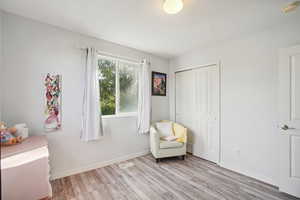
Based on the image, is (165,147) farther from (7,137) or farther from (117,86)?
(7,137)

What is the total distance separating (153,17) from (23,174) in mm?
2329

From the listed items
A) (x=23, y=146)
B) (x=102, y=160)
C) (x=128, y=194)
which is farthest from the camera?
(x=102, y=160)

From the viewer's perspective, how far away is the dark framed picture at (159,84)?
371cm

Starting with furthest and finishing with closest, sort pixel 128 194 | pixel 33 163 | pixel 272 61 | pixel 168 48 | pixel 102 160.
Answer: pixel 168 48
pixel 102 160
pixel 272 61
pixel 128 194
pixel 33 163

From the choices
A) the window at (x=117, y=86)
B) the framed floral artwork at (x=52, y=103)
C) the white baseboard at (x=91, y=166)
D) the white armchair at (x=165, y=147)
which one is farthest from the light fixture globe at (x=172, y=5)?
the white baseboard at (x=91, y=166)

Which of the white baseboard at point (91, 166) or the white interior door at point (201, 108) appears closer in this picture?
the white baseboard at point (91, 166)

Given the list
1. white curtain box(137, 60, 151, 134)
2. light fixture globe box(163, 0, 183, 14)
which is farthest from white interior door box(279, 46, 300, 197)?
white curtain box(137, 60, 151, 134)

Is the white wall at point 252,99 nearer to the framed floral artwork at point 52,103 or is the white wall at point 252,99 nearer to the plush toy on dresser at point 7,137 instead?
the framed floral artwork at point 52,103

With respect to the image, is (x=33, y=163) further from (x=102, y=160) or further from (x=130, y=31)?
(x=130, y=31)

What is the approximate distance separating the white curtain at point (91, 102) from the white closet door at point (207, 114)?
88.8 inches

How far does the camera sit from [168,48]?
10.5 ft

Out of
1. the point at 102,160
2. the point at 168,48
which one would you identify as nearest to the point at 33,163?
the point at 102,160

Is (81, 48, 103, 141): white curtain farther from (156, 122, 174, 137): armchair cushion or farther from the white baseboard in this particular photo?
(156, 122, 174, 137): armchair cushion

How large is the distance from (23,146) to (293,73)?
363cm
